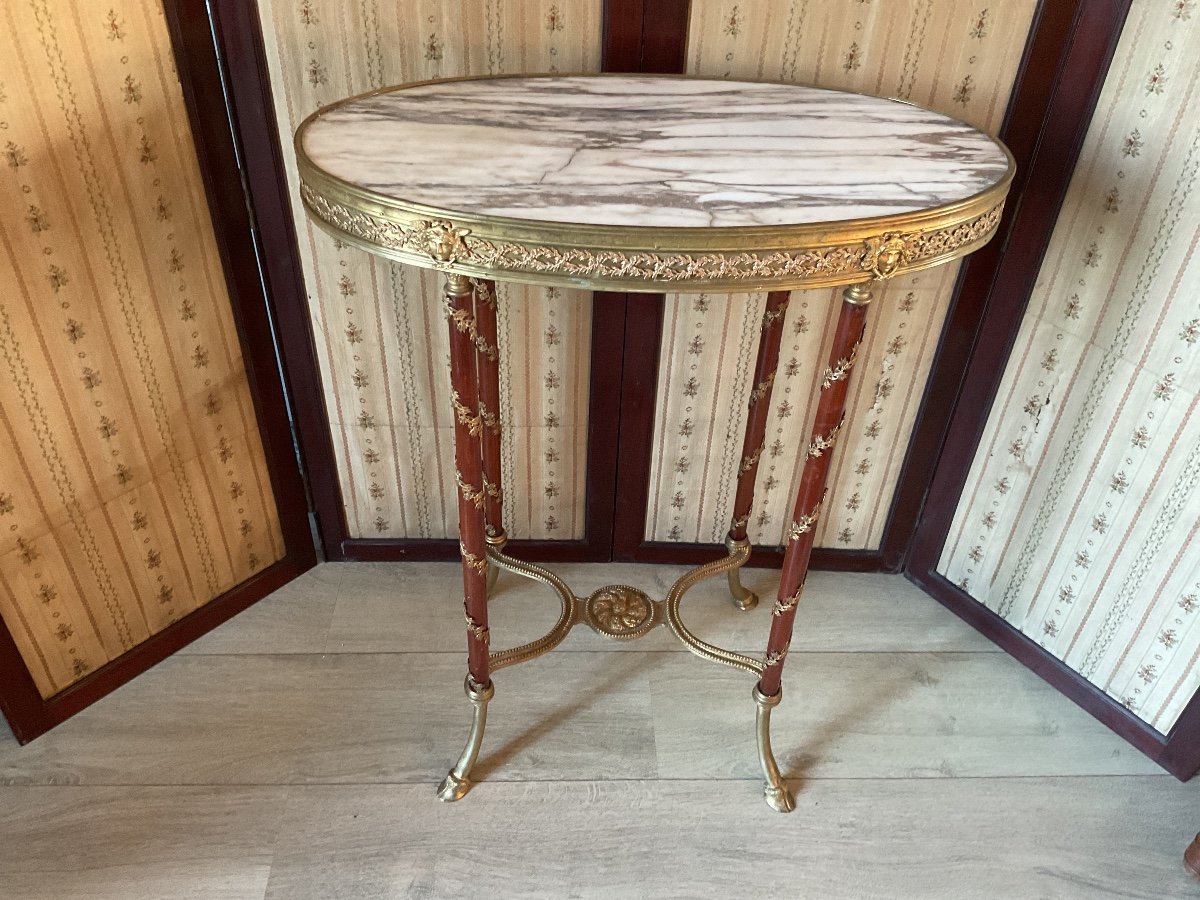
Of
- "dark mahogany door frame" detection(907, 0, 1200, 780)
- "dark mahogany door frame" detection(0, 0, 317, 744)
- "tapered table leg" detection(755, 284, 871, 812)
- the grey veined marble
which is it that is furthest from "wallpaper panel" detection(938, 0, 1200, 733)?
"dark mahogany door frame" detection(0, 0, 317, 744)

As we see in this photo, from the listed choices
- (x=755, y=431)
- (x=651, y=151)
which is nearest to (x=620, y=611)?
(x=755, y=431)

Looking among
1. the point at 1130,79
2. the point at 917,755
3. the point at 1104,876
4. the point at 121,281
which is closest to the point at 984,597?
the point at 917,755

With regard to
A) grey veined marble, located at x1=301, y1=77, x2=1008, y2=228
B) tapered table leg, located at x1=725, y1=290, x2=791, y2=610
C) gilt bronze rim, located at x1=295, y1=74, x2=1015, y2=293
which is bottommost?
tapered table leg, located at x1=725, y1=290, x2=791, y2=610

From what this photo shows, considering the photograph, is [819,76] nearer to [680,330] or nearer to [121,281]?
[680,330]

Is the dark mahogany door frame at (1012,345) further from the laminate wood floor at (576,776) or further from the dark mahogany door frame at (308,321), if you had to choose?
the dark mahogany door frame at (308,321)

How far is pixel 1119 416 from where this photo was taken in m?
1.41

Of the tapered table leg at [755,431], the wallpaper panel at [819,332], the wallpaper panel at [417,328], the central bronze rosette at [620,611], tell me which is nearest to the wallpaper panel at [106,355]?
the wallpaper panel at [417,328]

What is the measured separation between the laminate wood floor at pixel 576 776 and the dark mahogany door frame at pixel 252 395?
40mm

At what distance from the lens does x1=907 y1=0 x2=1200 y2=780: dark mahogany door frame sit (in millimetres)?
1297

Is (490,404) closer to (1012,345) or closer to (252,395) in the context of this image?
(252,395)

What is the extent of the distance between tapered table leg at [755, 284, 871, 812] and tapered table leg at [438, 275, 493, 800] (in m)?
0.42

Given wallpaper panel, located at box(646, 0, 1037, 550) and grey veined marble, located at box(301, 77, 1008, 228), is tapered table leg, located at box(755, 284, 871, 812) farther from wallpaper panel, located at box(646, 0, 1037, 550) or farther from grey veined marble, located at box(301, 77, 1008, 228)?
wallpaper panel, located at box(646, 0, 1037, 550)

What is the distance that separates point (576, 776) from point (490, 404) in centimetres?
61

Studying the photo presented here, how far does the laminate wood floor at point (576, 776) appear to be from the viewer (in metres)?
1.30
